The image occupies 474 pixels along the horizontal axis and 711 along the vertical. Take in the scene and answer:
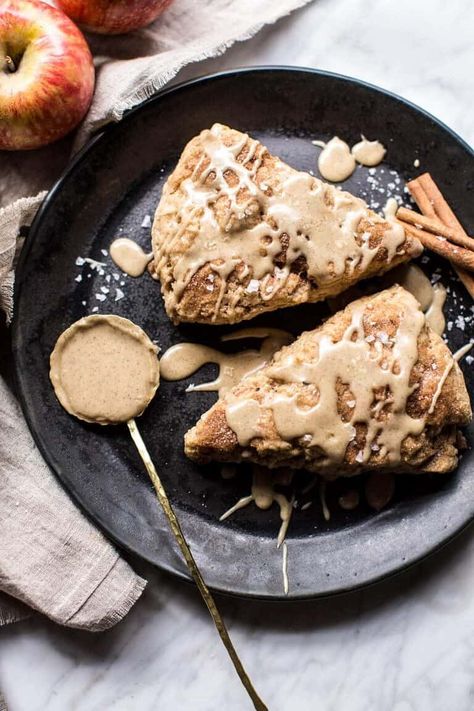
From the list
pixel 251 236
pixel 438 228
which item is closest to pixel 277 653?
pixel 251 236

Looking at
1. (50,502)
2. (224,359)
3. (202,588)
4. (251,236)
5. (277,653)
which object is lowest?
(277,653)

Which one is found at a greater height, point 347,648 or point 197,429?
point 197,429

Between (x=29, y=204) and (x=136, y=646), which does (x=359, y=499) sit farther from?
(x=29, y=204)

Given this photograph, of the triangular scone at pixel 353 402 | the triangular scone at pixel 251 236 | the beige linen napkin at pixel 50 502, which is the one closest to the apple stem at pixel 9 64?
the beige linen napkin at pixel 50 502

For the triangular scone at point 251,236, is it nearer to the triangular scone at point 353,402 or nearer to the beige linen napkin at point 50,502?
the triangular scone at point 353,402

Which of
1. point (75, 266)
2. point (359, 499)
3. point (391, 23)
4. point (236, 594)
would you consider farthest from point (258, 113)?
point (236, 594)

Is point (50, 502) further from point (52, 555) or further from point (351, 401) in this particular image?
point (351, 401)
